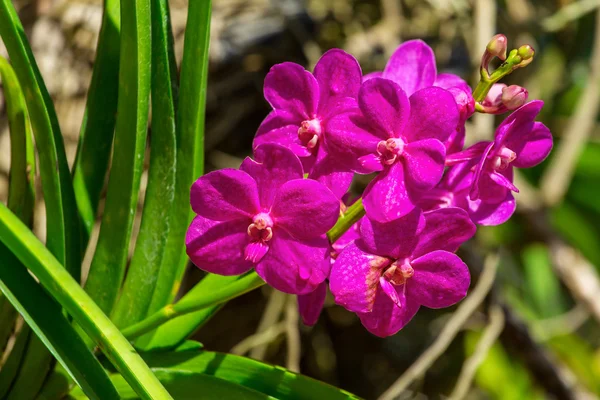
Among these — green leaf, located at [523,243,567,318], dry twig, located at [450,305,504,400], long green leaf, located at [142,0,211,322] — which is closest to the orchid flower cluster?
long green leaf, located at [142,0,211,322]

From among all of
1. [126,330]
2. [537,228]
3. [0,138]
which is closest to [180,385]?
[126,330]

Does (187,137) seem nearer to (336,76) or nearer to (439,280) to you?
(336,76)

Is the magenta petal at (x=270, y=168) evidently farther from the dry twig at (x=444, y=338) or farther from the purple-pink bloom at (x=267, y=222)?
the dry twig at (x=444, y=338)

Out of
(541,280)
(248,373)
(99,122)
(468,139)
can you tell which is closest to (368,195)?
(248,373)

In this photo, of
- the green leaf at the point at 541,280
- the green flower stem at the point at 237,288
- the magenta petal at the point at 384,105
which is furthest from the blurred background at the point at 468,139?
the magenta petal at the point at 384,105

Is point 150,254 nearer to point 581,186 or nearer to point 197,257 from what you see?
point 197,257

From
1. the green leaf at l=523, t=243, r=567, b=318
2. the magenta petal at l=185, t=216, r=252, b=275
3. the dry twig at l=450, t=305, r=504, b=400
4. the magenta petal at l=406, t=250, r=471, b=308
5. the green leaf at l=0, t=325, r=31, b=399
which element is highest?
the magenta petal at l=185, t=216, r=252, b=275

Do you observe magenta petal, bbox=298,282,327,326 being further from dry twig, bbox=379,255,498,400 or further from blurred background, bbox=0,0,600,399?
blurred background, bbox=0,0,600,399
